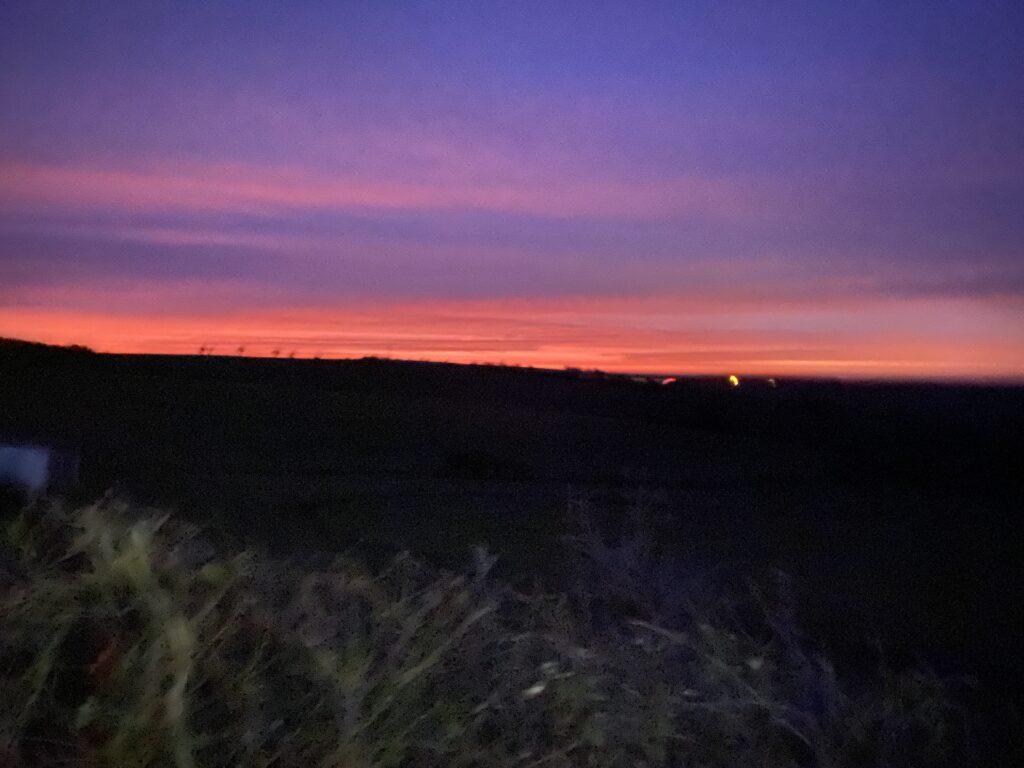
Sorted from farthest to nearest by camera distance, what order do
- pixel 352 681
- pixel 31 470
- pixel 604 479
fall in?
pixel 604 479
pixel 31 470
pixel 352 681

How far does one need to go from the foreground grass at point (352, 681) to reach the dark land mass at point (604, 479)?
3.05 meters

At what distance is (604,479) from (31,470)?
40.1ft

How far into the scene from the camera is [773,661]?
7.32 m

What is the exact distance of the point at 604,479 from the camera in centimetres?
2106

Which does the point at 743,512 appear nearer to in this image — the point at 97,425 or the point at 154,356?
the point at 97,425

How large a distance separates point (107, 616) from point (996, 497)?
663 inches

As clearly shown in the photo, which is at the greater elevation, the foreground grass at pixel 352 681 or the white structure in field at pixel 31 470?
the white structure in field at pixel 31 470

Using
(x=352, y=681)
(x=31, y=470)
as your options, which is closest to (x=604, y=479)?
(x=31, y=470)

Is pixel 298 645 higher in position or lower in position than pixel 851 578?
higher

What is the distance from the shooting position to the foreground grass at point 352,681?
4984mm

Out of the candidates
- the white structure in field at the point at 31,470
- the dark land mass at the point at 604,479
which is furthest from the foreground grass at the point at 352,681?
the dark land mass at the point at 604,479

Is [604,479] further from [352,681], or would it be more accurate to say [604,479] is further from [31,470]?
[352,681]

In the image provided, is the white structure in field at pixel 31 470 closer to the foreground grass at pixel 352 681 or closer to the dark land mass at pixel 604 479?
the dark land mass at pixel 604 479

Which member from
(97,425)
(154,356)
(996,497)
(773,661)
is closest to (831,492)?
(996,497)
